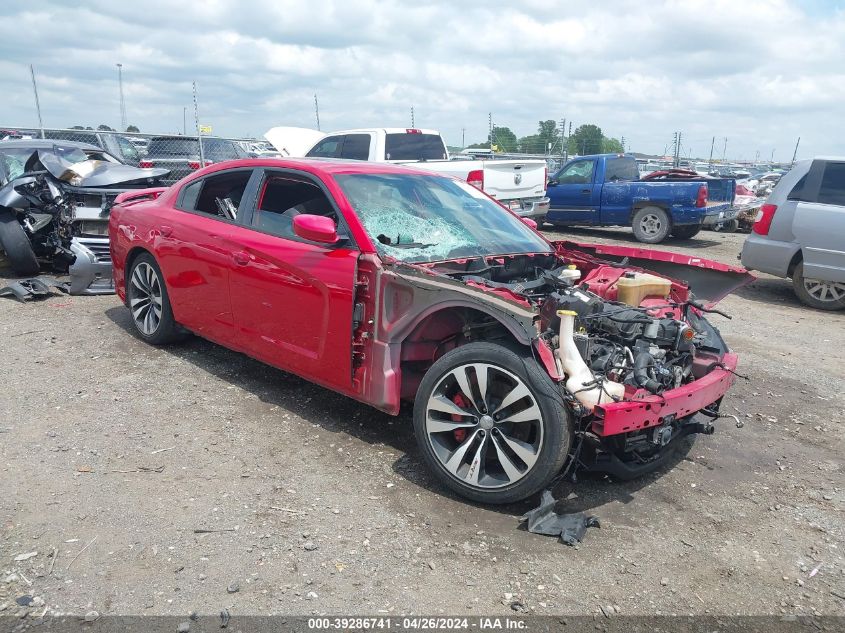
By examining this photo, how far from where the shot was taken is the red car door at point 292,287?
3.95 meters

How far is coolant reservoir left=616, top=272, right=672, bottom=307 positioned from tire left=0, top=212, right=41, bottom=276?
717 centimetres

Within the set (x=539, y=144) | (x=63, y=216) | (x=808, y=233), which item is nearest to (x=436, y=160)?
(x=808, y=233)

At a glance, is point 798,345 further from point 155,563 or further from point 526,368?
point 155,563

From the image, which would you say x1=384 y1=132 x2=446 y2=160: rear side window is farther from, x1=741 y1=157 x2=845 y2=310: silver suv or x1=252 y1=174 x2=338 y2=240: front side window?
x1=252 y1=174 x2=338 y2=240: front side window

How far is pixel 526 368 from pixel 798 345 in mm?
4802

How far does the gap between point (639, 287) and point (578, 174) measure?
1085 centimetres

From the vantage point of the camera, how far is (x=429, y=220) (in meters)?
4.36

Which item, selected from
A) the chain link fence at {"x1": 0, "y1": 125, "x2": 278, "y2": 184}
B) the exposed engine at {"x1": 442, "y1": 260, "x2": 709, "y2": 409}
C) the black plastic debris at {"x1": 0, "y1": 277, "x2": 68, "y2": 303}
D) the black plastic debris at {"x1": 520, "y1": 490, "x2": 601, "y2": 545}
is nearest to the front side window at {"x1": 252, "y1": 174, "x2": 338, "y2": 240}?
the exposed engine at {"x1": 442, "y1": 260, "x2": 709, "y2": 409}

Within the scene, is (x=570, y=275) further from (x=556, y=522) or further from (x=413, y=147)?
(x=413, y=147)

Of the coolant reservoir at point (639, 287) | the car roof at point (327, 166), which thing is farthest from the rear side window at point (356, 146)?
the coolant reservoir at point (639, 287)

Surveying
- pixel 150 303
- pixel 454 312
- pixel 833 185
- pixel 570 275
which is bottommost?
pixel 150 303

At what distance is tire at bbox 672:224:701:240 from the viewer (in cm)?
1370

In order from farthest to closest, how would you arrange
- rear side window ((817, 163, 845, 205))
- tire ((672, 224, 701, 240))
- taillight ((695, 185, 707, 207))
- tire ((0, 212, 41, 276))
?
tire ((672, 224, 701, 240)) < taillight ((695, 185, 707, 207)) < rear side window ((817, 163, 845, 205)) < tire ((0, 212, 41, 276))

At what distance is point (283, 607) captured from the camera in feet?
8.82
